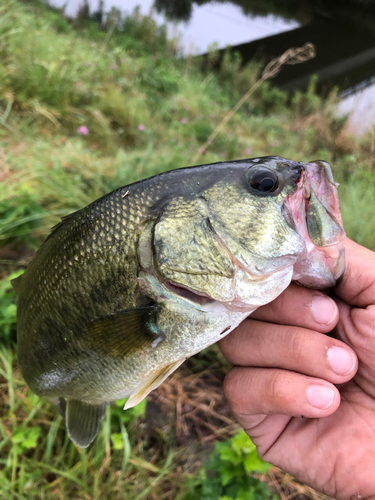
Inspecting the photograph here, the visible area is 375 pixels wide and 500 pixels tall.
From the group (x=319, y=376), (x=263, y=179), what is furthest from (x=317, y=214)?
(x=319, y=376)

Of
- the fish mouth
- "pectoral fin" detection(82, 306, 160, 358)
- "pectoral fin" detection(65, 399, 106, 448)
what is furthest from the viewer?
"pectoral fin" detection(65, 399, 106, 448)

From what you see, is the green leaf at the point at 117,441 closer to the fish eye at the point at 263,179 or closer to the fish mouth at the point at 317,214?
the fish mouth at the point at 317,214

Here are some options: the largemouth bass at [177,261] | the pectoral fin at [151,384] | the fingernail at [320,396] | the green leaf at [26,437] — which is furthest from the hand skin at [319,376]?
the green leaf at [26,437]

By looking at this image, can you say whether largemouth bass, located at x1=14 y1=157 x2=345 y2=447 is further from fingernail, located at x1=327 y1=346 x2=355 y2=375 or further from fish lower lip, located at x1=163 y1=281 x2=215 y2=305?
fingernail, located at x1=327 y1=346 x2=355 y2=375

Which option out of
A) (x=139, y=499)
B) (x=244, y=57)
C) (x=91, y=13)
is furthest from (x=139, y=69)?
(x=139, y=499)

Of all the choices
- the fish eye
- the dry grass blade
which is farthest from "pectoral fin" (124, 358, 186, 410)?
the dry grass blade

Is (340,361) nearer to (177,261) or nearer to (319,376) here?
(319,376)
